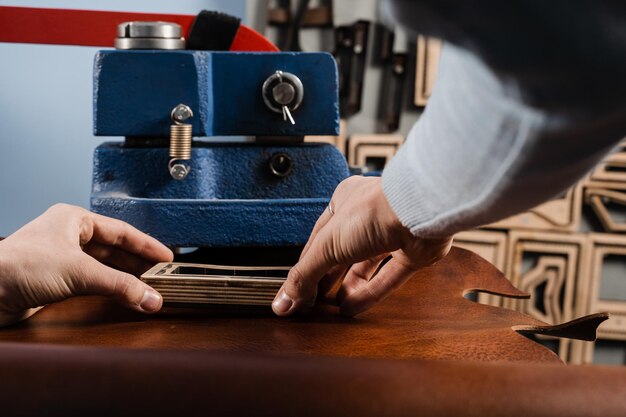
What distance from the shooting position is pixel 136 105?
1287 millimetres

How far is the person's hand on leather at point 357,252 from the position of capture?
0.76m

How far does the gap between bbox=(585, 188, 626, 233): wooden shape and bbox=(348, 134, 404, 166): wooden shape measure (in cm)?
75

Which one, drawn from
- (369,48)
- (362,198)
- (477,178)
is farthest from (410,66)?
(477,178)

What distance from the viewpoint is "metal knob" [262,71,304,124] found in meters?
1.30

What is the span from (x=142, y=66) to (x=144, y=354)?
33.8 inches

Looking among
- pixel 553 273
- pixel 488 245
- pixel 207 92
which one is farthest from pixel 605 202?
pixel 207 92

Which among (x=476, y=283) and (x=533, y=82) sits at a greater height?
(x=533, y=82)

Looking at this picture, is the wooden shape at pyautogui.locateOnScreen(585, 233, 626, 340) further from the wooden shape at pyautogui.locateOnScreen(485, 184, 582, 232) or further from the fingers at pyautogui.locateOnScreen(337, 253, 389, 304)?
the fingers at pyautogui.locateOnScreen(337, 253, 389, 304)

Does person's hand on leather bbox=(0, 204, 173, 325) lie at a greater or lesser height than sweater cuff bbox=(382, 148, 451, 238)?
lesser

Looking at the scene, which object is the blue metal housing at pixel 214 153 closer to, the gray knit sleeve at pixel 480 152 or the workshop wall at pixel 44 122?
the gray knit sleeve at pixel 480 152

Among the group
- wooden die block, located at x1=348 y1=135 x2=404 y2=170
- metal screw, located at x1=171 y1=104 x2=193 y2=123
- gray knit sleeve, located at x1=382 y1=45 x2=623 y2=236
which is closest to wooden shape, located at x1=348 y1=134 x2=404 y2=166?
wooden die block, located at x1=348 y1=135 x2=404 y2=170

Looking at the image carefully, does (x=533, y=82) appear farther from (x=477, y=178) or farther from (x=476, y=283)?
(x=476, y=283)

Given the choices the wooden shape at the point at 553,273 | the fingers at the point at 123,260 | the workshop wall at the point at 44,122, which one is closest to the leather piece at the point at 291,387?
the fingers at the point at 123,260

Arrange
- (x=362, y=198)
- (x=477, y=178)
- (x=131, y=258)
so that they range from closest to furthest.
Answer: (x=477, y=178) < (x=362, y=198) < (x=131, y=258)
